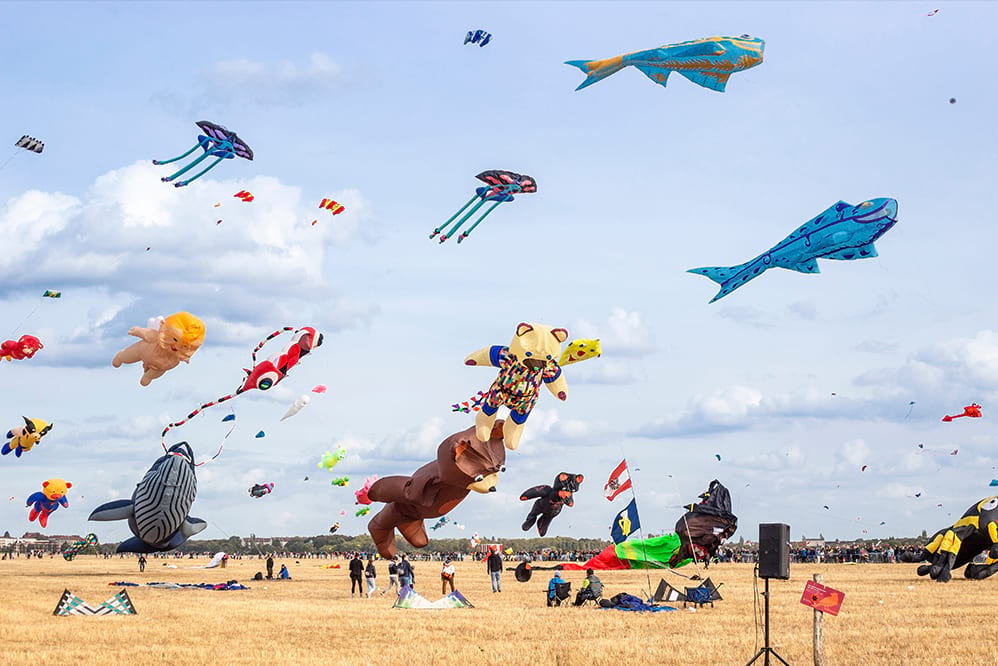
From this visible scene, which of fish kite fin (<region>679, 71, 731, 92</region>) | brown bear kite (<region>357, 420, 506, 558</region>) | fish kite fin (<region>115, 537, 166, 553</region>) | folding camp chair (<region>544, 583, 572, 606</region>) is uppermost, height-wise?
fish kite fin (<region>679, 71, 731, 92</region>)

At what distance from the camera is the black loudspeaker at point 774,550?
54.6 ft

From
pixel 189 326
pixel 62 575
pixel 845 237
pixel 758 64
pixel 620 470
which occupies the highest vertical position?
pixel 758 64

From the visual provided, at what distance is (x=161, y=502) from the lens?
3531 cm

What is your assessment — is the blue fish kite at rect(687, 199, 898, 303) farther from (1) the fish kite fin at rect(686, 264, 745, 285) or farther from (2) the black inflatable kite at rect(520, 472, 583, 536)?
(2) the black inflatable kite at rect(520, 472, 583, 536)

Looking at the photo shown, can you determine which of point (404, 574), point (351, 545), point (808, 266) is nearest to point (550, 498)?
point (404, 574)

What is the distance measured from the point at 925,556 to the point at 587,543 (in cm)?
8696

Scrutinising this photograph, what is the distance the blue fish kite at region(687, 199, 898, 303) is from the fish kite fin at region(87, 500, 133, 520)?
2214cm

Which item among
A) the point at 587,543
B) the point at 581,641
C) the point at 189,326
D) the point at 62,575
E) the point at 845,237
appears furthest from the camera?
the point at 587,543

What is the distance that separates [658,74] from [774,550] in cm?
986

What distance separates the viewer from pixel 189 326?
2455 cm

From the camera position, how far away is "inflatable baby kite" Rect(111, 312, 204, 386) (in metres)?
24.5

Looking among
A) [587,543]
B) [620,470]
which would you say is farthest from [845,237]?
[587,543]

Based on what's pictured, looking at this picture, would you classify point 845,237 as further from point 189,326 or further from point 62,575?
point 62,575

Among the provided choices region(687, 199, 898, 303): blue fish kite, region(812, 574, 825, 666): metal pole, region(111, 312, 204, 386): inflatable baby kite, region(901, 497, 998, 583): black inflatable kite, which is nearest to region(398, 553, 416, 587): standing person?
region(111, 312, 204, 386): inflatable baby kite
